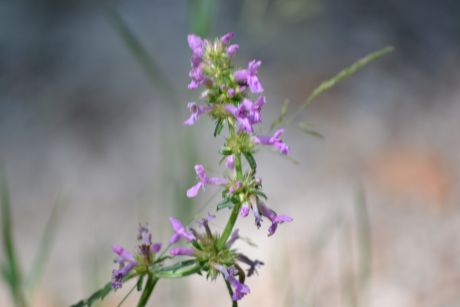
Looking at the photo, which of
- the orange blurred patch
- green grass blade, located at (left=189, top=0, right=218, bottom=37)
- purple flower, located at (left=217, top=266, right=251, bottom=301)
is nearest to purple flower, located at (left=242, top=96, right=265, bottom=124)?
purple flower, located at (left=217, top=266, right=251, bottom=301)

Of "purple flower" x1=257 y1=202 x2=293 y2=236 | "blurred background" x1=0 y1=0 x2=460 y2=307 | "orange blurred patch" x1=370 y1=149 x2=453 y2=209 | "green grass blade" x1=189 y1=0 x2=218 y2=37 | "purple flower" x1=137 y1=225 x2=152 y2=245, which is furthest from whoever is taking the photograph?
"orange blurred patch" x1=370 y1=149 x2=453 y2=209

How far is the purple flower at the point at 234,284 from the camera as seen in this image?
565 millimetres

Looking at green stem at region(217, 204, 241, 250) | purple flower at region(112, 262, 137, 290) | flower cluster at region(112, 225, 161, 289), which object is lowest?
purple flower at region(112, 262, 137, 290)

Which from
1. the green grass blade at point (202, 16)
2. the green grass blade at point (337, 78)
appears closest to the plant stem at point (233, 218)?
the green grass blade at point (337, 78)

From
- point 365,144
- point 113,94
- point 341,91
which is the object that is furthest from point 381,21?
point 113,94

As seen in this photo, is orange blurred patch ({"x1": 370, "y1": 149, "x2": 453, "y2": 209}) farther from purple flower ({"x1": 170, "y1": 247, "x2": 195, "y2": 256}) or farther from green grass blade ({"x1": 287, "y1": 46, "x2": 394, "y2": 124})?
purple flower ({"x1": 170, "y1": 247, "x2": 195, "y2": 256})

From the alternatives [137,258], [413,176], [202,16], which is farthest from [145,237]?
[413,176]

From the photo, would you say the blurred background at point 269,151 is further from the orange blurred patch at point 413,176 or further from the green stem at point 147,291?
the green stem at point 147,291

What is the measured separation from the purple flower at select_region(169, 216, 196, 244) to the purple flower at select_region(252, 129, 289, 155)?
0.08 meters

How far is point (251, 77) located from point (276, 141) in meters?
0.05

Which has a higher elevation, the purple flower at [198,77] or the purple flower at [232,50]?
the purple flower at [232,50]

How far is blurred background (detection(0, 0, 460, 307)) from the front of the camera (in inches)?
80.0

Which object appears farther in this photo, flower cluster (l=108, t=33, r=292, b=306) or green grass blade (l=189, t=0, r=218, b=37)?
green grass blade (l=189, t=0, r=218, b=37)

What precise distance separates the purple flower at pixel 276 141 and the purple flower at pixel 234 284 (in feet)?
0.29
